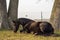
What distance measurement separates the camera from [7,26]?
45.7 feet

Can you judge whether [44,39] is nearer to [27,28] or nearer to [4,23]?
[27,28]

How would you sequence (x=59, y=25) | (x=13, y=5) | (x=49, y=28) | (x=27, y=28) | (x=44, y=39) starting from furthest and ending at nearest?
(x=13, y=5) < (x=59, y=25) < (x=27, y=28) < (x=49, y=28) < (x=44, y=39)

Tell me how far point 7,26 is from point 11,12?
106cm

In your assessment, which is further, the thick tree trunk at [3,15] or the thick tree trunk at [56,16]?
the thick tree trunk at [3,15]

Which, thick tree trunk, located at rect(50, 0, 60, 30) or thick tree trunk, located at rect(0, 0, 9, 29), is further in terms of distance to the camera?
thick tree trunk, located at rect(0, 0, 9, 29)

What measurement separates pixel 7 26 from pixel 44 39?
417 centimetres

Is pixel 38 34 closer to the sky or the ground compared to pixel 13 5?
closer to the ground

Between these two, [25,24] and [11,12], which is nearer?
[25,24]

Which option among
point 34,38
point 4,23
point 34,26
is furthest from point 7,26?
point 34,38

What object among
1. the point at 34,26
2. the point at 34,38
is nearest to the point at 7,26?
the point at 34,26

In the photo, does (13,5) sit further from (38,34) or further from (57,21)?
(38,34)

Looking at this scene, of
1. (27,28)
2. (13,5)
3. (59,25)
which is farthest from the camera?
(13,5)

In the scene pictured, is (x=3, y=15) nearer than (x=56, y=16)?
No

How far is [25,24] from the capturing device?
40.0ft
